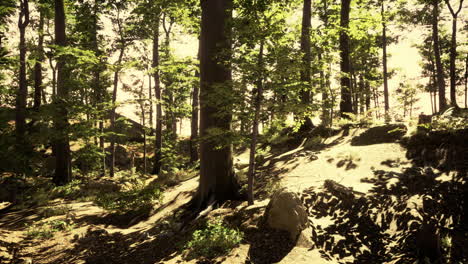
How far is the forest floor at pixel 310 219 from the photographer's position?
17.7ft

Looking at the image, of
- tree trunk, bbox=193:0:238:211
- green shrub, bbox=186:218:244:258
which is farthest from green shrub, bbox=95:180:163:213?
green shrub, bbox=186:218:244:258

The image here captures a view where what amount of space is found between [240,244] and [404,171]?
4.64m

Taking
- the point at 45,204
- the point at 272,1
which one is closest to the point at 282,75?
the point at 272,1

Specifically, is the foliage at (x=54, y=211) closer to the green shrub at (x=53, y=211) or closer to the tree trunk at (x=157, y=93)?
the green shrub at (x=53, y=211)

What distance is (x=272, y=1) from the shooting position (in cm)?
642

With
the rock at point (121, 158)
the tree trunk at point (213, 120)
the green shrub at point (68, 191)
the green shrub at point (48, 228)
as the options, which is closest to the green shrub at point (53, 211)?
the green shrub at point (48, 228)

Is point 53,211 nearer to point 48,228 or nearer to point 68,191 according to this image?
point 48,228

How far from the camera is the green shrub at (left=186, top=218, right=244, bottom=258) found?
5742mm

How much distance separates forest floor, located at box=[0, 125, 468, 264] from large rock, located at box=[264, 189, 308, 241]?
0.20m

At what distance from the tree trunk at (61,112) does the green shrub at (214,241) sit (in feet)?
25.9

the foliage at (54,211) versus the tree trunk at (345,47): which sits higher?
the tree trunk at (345,47)

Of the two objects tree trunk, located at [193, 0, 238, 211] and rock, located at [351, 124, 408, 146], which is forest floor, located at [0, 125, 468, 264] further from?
tree trunk, located at [193, 0, 238, 211]

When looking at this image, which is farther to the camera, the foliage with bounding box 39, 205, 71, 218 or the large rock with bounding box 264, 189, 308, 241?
the foliage with bounding box 39, 205, 71, 218

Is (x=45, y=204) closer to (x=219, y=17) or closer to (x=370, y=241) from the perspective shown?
(x=219, y=17)
